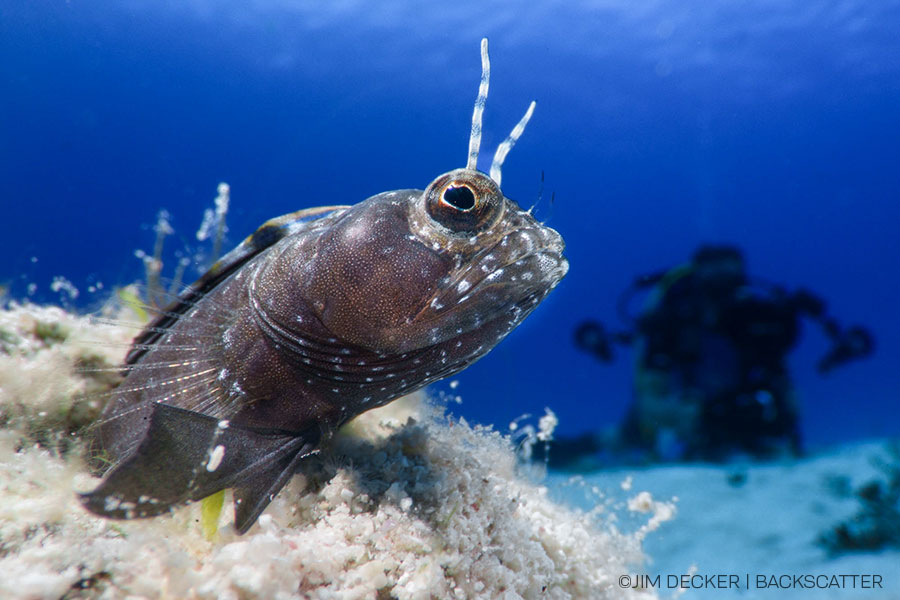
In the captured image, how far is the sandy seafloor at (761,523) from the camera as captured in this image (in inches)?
342

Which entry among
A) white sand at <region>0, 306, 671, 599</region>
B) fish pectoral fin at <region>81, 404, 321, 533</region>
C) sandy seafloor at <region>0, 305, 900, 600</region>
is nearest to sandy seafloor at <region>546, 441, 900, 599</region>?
sandy seafloor at <region>0, 305, 900, 600</region>

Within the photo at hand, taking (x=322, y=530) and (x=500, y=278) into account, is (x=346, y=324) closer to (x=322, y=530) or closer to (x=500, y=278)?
(x=500, y=278)

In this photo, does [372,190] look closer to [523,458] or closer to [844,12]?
[844,12]

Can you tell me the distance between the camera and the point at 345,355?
7.64 ft

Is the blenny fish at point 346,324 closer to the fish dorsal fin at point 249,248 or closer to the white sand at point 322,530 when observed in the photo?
the white sand at point 322,530

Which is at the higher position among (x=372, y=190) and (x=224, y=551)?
(x=372, y=190)

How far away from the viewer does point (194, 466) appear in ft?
6.47

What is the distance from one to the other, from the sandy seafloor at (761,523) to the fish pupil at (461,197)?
19.2 feet

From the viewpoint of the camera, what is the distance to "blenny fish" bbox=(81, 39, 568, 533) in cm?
217

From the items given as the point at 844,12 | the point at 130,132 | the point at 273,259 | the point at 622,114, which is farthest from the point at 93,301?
the point at 130,132

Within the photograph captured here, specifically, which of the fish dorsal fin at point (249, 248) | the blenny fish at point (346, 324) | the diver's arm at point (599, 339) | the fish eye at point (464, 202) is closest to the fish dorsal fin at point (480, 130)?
the blenny fish at point (346, 324)

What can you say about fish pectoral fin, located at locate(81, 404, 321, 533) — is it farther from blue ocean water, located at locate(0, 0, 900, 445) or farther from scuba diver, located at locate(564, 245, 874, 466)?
blue ocean water, located at locate(0, 0, 900, 445)

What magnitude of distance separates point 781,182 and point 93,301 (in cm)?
5481

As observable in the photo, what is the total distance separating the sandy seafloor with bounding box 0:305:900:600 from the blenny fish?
0.27 m
